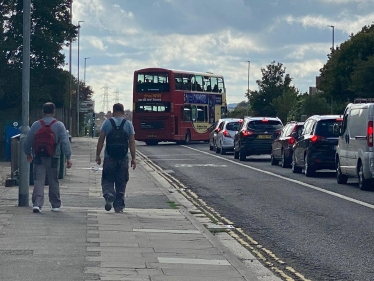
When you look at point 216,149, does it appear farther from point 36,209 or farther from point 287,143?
point 36,209

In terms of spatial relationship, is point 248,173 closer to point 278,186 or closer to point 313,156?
point 313,156

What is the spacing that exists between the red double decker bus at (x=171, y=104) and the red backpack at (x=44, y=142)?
122 feet

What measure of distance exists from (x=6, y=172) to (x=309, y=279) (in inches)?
681

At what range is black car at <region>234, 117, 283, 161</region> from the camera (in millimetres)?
33906

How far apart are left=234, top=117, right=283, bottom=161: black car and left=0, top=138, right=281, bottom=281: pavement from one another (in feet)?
57.3

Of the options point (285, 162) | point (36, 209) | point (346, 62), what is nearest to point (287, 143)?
point (285, 162)

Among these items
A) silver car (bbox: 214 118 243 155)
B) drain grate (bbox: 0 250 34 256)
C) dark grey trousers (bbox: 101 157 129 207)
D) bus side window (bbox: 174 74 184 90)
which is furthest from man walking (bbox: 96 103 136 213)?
bus side window (bbox: 174 74 184 90)

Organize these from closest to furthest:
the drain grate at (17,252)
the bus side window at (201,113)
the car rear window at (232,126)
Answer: the drain grate at (17,252) → the car rear window at (232,126) → the bus side window at (201,113)

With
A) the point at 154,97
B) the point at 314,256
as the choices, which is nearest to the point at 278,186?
the point at 314,256

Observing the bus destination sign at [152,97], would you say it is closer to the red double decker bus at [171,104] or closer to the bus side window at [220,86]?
the red double decker bus at [171,104]

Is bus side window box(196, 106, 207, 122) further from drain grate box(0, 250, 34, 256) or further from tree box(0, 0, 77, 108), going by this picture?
drain grate box(0, 250, 34, 256)

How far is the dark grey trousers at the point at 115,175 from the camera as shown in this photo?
14.4 meters

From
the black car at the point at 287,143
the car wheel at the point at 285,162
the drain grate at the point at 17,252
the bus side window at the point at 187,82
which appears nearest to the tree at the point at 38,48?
the bus side window at the point at 187,82

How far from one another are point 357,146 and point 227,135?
2025 centimetres
